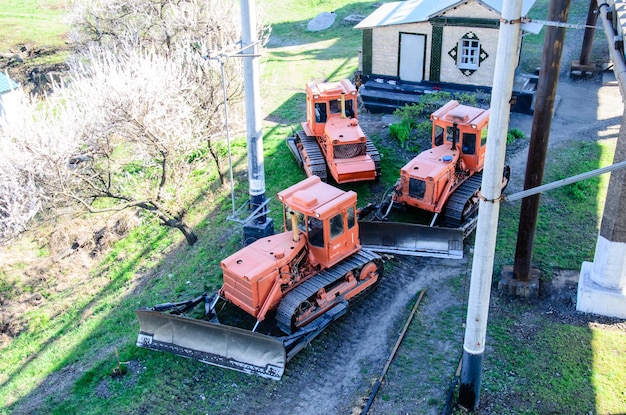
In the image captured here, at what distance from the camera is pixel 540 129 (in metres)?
11.5

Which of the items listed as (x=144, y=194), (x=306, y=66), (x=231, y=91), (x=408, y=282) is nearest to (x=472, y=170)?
(x=408, y=282)

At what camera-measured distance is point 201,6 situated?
2142cm

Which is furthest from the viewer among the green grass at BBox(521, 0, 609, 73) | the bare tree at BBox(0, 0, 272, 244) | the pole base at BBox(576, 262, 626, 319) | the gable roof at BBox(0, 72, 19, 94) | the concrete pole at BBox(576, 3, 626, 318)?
the green grass at BBox(521, 0, 609, 73)

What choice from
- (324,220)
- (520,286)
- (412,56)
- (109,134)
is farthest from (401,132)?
(109,134)

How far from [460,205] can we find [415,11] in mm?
11705

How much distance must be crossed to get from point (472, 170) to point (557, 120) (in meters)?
7.41

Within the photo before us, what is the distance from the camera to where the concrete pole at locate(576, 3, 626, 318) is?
37.7 ft

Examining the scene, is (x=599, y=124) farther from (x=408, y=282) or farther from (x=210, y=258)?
(x=210, y=258)

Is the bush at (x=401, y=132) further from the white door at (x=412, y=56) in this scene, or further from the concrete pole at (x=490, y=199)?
the concrete pole at (x=490, y=199)

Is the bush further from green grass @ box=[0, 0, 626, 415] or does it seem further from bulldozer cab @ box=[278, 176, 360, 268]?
bulldozer cab @ box=[278, 176, 360, 268]

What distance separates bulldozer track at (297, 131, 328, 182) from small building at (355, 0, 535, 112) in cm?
518

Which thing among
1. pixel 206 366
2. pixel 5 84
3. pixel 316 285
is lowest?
pixel 206 366

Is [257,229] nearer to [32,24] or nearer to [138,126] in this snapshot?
[138,126]

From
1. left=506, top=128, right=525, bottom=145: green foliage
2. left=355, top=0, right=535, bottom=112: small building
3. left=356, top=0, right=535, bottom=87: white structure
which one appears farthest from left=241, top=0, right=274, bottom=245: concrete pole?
left=356, top=0, right=535, bottom=87: white structure
